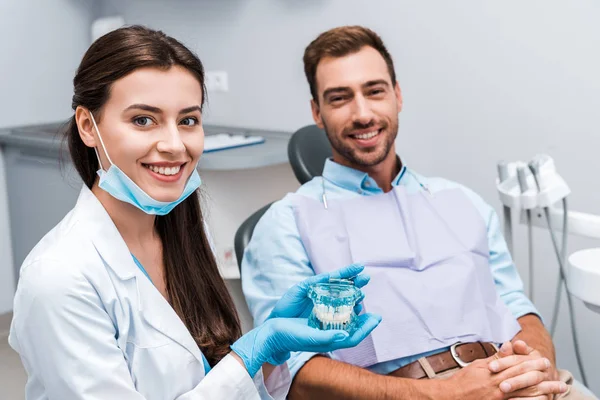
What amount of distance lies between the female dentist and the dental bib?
30 centimetres

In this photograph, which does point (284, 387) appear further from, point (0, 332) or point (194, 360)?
point (0, 332)

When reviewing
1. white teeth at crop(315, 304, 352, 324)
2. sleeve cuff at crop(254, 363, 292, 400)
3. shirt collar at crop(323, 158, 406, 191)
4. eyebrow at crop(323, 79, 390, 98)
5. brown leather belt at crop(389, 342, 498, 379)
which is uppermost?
eyebrow at crop(323, 79, 390, 98)

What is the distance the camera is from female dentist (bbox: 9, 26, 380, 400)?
1.11m

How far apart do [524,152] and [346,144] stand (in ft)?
2.48

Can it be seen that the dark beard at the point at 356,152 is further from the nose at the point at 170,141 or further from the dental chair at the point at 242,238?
the nose at the point at 170,141

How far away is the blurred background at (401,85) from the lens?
221 centimetres

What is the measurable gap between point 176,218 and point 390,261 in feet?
1.66

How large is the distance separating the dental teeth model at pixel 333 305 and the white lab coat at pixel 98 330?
0.15 metres

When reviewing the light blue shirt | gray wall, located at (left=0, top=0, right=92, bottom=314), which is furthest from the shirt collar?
gray wall, located at (left=0, top=0, right=92, bottom=314)

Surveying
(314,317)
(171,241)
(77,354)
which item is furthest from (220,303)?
(77,354)

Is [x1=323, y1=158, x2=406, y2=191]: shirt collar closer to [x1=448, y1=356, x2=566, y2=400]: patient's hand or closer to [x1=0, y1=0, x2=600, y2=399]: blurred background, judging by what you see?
[x1=0, y1=0, x2=600, y2=399]: blurred background

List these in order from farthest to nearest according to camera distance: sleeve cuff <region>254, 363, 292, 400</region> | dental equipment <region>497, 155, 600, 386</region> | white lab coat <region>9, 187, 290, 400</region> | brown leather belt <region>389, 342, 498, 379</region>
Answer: dental equipment <region>497, 155, 600, 386</region> < brown leather belt <region>389, 342, 498, 379</region> < sleeve cuff <region>254, 363, 292, 400</region> < white lab coat <region>9, 187, 290, 400</region>

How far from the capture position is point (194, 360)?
126 centimetres

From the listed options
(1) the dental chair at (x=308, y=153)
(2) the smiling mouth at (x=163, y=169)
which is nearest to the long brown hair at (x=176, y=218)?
(2) the smiling mouth at (x=163, y=169)
